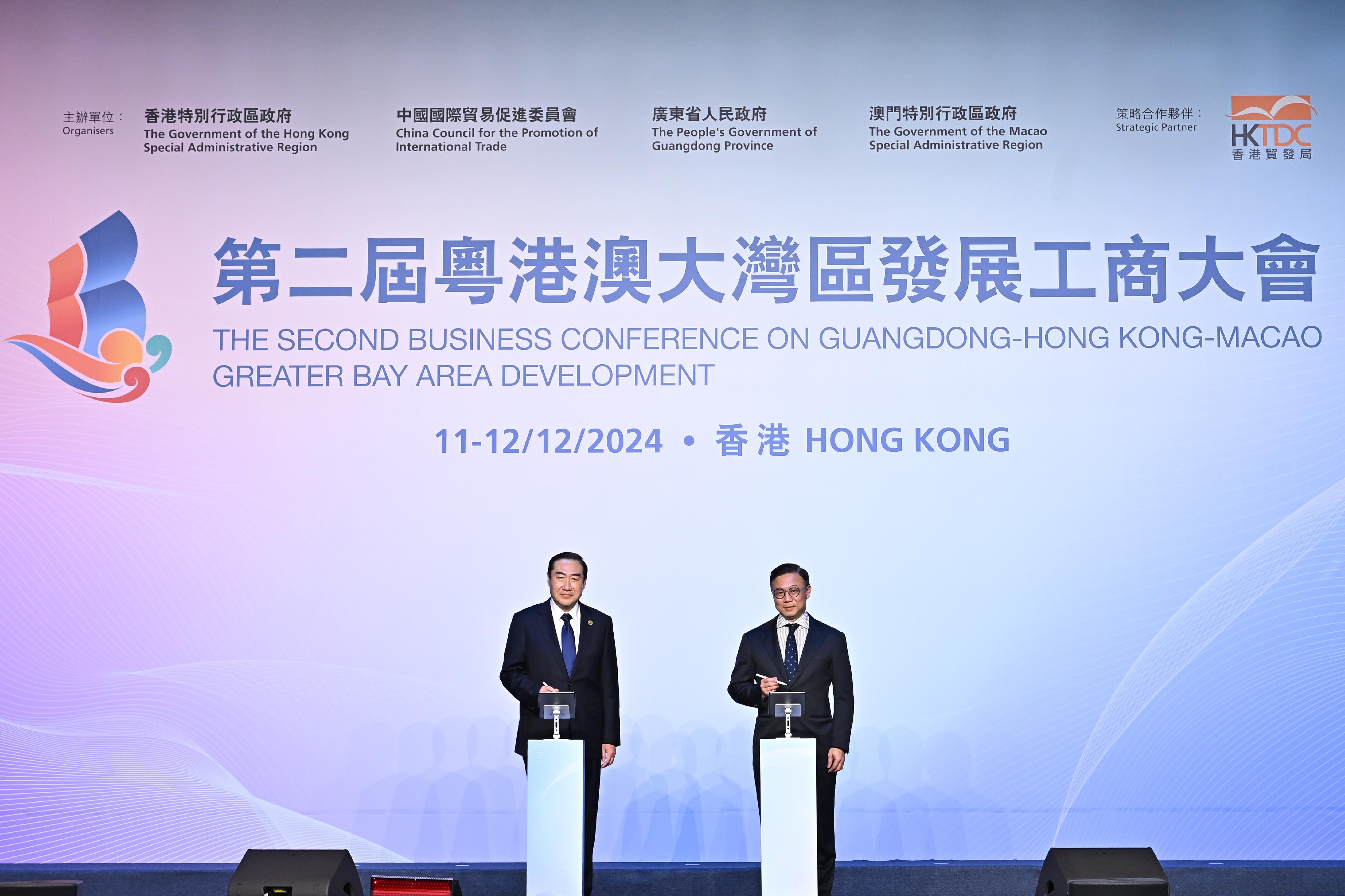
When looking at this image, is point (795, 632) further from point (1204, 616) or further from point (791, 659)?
point (1204, 616)

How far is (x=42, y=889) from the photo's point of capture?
2.97 meters

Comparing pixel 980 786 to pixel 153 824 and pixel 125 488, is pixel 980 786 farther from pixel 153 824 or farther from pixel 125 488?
pixel 125 488

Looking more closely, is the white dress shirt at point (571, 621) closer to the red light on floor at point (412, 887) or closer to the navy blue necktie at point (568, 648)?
the navy blue necktie at point (568, 648)

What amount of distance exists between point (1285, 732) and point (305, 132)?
4720 millimetres

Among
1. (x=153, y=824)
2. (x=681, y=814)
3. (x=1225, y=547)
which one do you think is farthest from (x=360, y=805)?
(x=1225, y=547)

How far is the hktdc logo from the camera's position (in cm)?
493

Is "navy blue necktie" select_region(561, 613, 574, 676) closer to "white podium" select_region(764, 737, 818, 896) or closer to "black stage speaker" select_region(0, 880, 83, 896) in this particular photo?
"white podium" select_region(764, 737, 818, 896)

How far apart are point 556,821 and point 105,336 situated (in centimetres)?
279

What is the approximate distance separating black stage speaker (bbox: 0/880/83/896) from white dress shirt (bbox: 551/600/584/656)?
1920 mm

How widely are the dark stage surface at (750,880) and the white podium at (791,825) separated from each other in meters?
0.91

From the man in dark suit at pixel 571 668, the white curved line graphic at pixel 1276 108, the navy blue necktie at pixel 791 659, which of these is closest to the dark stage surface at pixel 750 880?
the man in dark suit at pixel 571 668

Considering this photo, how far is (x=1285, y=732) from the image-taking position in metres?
4.78

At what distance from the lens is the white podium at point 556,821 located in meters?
3.86

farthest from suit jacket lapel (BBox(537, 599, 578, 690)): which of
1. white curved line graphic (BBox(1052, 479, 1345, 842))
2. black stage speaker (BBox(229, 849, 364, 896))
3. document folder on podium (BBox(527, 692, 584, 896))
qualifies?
white curved line graphic (BBox(1052, 479, 1345, 842))
